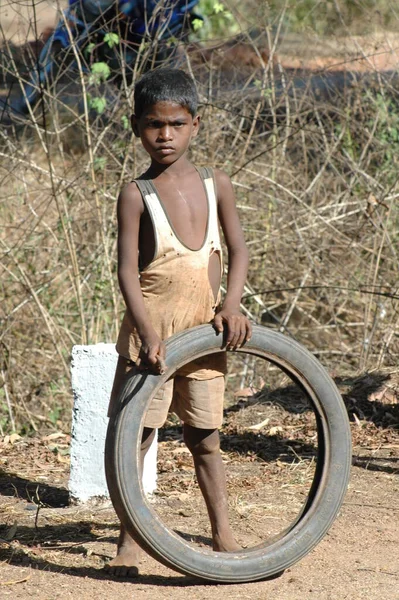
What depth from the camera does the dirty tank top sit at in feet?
11.1

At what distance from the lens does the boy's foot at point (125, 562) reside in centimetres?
358

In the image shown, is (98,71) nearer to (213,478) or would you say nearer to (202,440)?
(202,440)

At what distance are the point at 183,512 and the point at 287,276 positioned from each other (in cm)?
374

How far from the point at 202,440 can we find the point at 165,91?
1414mm

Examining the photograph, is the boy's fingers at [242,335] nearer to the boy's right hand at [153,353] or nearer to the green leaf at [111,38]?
the boy's right hand at [153,353]

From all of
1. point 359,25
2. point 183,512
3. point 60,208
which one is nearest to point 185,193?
point 183,512

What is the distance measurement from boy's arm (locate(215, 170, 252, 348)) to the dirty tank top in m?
0.06

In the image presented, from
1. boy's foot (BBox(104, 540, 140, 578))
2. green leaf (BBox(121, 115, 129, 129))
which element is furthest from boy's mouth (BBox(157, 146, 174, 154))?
green leaf (BBox(121, 115, 129, 129))

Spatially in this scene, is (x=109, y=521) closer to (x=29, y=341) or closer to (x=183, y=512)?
(x=183, y=512)

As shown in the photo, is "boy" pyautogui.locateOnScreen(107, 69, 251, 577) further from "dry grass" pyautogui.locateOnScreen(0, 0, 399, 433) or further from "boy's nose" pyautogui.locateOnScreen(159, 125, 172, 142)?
"dry grass" pyautogui.locateOnScreen(0, 0, 399, 433)

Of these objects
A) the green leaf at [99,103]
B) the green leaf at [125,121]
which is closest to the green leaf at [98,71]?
the green leaf at [99,103]

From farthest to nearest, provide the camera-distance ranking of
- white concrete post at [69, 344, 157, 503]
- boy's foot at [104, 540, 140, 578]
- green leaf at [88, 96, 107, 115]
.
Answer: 1. green leaf at [88, 96, 107, 115]
2. white concrete post at [69, 344, 157, 503]
3. boy's foot at [104, 540, 140, 578]

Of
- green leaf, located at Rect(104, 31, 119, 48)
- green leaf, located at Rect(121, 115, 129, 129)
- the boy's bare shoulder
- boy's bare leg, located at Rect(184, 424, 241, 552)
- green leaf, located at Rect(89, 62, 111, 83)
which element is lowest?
boy's bare leg, located at Rect(184, 424, 241, 552)

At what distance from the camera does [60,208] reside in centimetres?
662
